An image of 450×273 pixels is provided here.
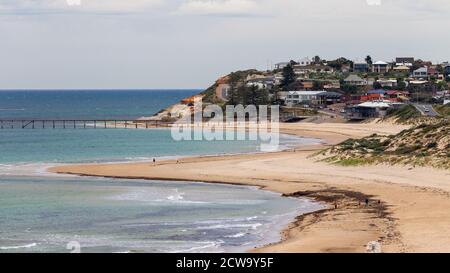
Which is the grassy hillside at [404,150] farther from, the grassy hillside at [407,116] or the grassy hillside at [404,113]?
the grassy hillside at [404,113]

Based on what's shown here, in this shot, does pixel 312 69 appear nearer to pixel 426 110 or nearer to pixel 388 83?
pixel 388 83

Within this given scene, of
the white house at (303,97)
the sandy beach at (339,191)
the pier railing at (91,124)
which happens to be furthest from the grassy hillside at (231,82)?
the sandy beach at (339,191)

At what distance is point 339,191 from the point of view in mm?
51094

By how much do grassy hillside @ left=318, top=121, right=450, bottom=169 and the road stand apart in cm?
3787

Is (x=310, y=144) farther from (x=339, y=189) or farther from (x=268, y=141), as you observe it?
(x=339, y=189)

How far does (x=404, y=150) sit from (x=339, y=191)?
12845 mm

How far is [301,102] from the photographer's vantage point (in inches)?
5733

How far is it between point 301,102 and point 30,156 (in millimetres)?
70670

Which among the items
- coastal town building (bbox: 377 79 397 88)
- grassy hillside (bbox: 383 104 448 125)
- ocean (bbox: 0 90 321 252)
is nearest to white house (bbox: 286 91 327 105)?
coastal town building (bbox: 377 79 397 88)

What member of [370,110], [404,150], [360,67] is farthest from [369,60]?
[404,150]

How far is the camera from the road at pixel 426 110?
351 feet

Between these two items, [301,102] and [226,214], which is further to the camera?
[301,102]
